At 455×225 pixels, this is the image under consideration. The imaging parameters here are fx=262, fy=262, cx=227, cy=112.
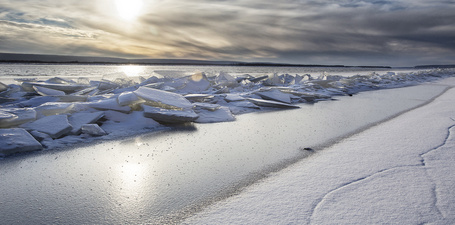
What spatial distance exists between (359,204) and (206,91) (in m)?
5.95

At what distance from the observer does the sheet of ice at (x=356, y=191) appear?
1.22 metres

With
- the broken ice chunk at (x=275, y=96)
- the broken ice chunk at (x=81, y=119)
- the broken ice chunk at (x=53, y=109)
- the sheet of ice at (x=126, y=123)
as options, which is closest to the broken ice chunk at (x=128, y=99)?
the sheet of ice at (x=126, y=123)

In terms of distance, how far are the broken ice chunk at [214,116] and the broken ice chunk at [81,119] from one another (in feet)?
4.22

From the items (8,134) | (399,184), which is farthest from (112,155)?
(399,184)

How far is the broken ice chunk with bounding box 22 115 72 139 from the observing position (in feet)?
8.98

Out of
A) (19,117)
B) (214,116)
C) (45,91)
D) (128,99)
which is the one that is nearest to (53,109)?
(19,117)

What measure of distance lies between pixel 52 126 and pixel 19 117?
42 centimetres

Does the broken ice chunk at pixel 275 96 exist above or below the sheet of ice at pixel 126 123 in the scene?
above

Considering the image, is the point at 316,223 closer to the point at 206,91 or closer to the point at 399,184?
the point at 399,184

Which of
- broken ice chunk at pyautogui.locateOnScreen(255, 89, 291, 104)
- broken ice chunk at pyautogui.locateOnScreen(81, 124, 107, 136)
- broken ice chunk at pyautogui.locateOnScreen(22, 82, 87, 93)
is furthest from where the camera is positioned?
broken ice chunk at pyautogui.locateOnScreen(22, 82, 87, 93)

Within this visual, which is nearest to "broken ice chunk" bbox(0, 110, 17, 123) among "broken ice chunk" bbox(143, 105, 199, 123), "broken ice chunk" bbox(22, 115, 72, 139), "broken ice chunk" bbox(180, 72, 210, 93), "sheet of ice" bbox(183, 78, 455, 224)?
"broken ice chunk" bbox(22, 115, 72, 139)

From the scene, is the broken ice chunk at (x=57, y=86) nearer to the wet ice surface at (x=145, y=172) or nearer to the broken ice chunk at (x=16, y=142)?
the broken ice chunk at (x=16, y=142)

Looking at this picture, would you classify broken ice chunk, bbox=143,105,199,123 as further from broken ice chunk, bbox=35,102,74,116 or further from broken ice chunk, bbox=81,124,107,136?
broken ice chunk, bbox=35,102,74,116

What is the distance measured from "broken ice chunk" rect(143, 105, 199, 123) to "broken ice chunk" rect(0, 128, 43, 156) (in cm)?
129
